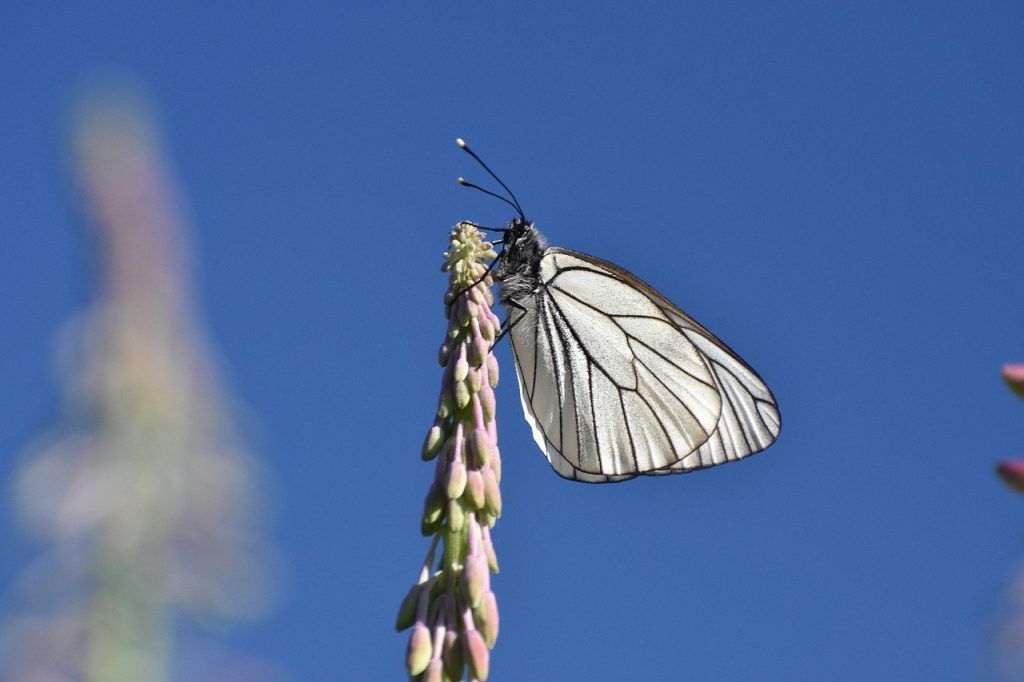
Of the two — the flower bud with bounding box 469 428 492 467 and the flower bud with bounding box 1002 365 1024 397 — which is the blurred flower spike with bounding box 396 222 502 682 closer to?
the flower bud with bounding box 469 428 492 467

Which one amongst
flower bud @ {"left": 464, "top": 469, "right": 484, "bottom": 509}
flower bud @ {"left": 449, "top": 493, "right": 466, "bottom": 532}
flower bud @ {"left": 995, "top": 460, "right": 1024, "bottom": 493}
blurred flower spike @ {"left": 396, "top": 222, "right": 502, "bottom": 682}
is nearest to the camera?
flower bud @ {"left": 995, "top": 460, "right": 1024, "bottom": 493}

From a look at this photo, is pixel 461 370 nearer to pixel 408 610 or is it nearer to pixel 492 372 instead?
pixel 492 372

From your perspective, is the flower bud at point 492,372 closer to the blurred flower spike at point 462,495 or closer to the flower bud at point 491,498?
the blurred flower spike at point 462,495

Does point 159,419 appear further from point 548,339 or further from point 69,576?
point 548,339

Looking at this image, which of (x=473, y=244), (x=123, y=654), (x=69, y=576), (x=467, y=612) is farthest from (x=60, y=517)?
(x=473, y=244)

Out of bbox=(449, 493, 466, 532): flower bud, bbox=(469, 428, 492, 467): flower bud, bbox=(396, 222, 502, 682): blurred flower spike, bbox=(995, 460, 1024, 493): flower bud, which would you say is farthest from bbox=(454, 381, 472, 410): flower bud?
bbox=(995, 460, 1024, 493): flower bud

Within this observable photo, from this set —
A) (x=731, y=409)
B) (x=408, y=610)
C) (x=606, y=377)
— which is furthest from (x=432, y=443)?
(x=731, y=409)
